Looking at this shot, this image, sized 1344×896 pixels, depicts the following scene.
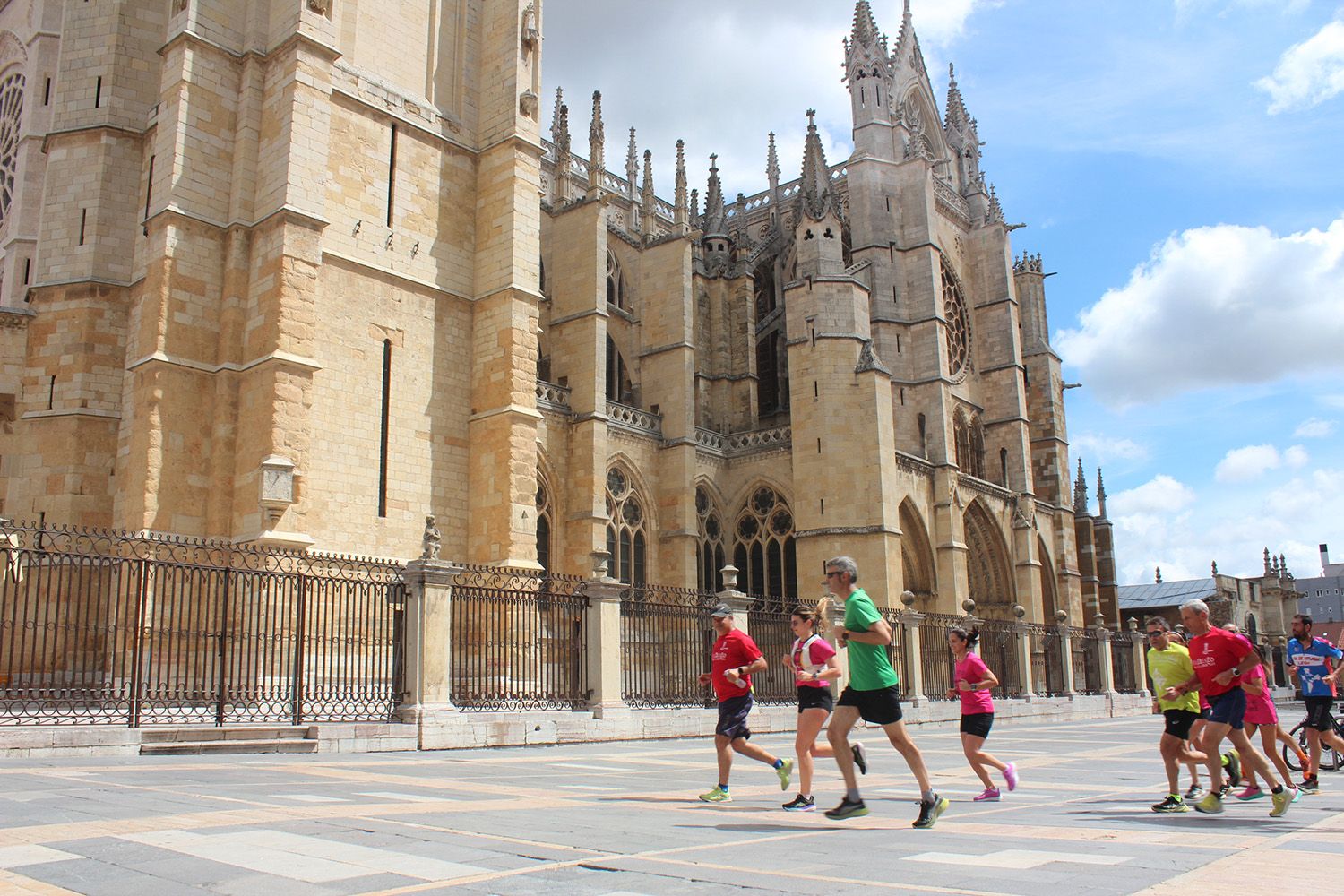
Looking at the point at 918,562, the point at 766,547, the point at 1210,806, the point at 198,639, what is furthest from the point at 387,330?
the point at 918,562

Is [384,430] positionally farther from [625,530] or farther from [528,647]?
[625,530]

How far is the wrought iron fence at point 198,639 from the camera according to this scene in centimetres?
1046

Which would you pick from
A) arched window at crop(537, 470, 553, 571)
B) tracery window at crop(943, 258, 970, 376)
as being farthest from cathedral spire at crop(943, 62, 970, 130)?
arched window at crop(537, 470, 553, 571)

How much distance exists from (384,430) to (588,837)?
536 inches

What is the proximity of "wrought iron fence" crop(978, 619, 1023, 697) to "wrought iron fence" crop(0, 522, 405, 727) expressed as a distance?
1451 centimetres

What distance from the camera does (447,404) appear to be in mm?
18797

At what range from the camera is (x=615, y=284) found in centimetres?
3027

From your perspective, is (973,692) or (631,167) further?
(631,167)

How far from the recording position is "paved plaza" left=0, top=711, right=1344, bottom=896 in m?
3.79

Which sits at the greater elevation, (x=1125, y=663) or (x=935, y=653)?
(x=935, y=653)

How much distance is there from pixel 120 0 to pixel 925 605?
76.3ft

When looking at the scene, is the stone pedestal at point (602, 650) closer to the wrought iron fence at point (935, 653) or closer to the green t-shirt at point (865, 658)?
the wrought iron fence at point (935, 653)

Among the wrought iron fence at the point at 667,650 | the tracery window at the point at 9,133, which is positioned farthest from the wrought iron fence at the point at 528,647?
the tracery window at the point at 9,133

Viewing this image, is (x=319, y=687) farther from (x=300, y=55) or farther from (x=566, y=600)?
(x=300, y=55)
